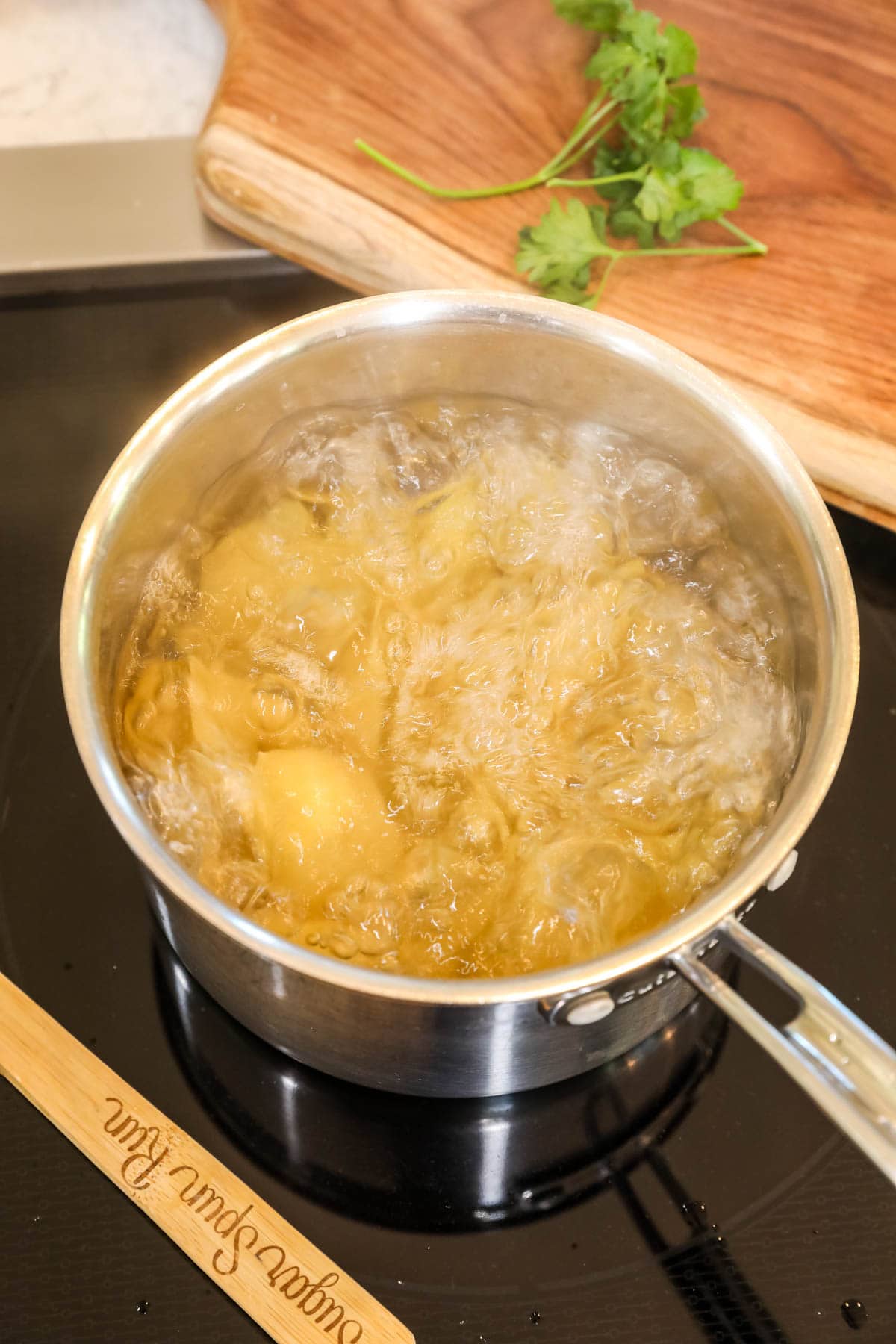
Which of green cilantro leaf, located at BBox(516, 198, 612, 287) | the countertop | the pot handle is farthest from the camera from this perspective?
the countertop

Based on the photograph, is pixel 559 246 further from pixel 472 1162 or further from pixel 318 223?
pixel 472 1162

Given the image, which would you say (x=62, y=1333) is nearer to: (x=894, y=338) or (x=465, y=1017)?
(x=465, y=1017)

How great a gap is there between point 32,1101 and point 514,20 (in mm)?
1228

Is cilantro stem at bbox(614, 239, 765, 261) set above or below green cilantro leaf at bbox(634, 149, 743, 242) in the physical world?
below

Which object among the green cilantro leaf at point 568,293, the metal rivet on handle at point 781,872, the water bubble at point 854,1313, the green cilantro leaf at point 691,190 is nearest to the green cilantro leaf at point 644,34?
the green cilantro leaf at point 691,190

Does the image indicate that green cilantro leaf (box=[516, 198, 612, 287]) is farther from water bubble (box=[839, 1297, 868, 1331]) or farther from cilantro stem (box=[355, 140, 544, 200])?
water bubble (box=[839, 1297, 868, 1331])

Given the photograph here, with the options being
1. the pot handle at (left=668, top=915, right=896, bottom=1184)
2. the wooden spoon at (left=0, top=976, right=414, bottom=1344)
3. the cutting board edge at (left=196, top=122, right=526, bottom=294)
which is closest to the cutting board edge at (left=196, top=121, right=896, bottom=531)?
the cutting board edge at (left=196, top=122, right=526, bottom=294)

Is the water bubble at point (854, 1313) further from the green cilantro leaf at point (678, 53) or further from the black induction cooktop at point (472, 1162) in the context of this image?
the green cilantro leaf at point (678, 53)

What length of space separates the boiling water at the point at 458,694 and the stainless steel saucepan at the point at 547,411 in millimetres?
42

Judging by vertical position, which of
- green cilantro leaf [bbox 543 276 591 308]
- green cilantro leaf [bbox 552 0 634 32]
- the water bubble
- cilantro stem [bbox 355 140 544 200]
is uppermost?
green cilantro leaf [bbox 552 0 634 32]

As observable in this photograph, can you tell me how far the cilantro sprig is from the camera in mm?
1170

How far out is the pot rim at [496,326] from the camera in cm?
63

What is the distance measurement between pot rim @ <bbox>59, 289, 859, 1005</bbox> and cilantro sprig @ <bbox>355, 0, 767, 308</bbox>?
0.88 ft

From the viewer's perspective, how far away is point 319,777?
0.86m
